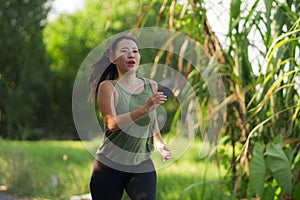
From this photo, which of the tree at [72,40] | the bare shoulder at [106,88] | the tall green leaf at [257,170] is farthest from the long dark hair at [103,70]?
the tree at [72,40]

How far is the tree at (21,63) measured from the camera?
45.2 feet

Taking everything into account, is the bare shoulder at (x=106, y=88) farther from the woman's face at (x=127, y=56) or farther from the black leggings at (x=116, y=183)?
the black leggings at (x=116, y=183)

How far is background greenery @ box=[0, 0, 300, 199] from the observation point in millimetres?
2518

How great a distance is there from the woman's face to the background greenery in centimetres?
33

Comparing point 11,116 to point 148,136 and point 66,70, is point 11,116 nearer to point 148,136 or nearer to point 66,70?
point 66,70

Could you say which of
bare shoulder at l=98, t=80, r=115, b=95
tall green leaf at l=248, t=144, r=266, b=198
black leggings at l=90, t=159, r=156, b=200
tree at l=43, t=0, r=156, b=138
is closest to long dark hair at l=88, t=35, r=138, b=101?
bare shoulder at l=98, t=80, r=115, b=95

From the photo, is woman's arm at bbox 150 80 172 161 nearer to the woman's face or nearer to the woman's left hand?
the woman's left hand

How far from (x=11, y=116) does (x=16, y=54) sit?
1.49 m

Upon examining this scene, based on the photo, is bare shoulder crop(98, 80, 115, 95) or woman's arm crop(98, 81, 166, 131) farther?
bare shoulder crop(98, 80, 115, 95)

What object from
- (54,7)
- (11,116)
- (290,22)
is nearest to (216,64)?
(290,22)

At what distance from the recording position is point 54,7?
15.3 meters

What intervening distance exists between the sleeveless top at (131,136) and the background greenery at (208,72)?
0.42m

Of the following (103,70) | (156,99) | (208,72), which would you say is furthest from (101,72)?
(208,72)

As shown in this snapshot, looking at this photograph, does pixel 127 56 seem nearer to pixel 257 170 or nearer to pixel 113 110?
pixel 113 110
